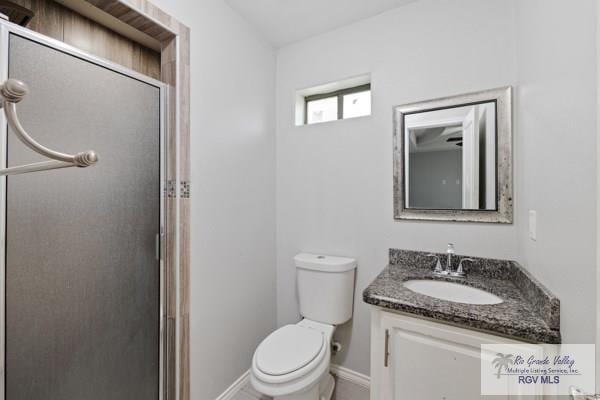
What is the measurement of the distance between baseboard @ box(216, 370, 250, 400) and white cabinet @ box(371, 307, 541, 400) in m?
0.92

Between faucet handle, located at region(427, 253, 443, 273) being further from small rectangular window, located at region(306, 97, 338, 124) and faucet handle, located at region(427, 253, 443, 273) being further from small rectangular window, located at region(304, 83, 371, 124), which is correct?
small rectangular window, located at region(306, 97, 338, 124)

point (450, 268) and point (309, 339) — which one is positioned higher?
point (450, 268)

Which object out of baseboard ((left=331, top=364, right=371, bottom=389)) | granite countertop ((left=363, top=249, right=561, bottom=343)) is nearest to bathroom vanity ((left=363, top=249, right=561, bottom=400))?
granite countertop ((left=363, top=249, right=561, bottom=343))

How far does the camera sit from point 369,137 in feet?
5.80

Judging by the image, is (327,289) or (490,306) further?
(327,289)

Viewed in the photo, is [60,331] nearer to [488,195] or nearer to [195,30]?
[195,30]

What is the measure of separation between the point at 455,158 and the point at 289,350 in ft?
4.51

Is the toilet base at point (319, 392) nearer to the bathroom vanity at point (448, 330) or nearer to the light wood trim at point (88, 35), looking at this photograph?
the bathroom vanity at point (448, 330)

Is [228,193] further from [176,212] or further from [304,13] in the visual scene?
[304,13]

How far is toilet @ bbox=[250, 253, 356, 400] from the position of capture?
4.16ft

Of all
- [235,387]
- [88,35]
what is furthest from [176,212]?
[235,387]

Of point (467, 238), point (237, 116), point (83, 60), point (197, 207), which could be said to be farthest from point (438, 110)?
point (83, 60)

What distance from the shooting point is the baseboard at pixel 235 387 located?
1642 mm

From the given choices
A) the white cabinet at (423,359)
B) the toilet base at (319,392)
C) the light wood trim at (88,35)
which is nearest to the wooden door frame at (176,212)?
the light wood trim at (88,35)
